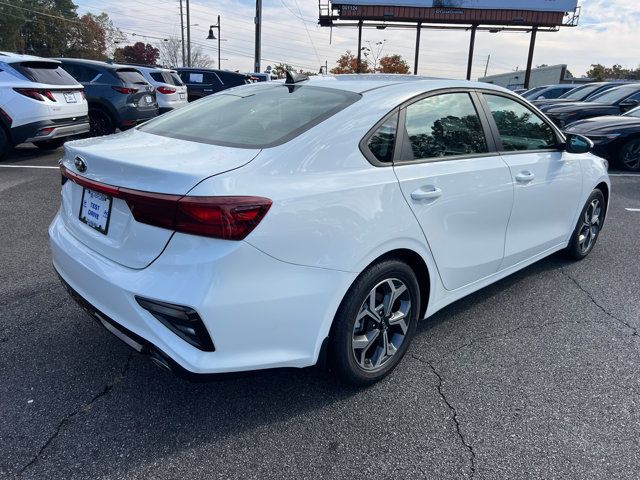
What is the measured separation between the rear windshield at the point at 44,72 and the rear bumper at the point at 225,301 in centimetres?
A: 689

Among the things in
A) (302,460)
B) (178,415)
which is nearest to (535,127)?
(302,460)

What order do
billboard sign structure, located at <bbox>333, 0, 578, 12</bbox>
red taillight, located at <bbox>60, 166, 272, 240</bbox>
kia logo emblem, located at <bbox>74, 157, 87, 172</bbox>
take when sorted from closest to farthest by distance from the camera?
red taillight, located at <bbox>60, 166, 272, 240</bbox>, kia logo emblem, located at <bbox>74, 157, 87, 172</bbox>, billboard sign structure, located at <bbox>333, 0, 578, 12</bbox>

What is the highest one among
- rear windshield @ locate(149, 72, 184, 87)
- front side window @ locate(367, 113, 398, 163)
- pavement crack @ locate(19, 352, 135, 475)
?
rear windshield @ locate(149, 72, 184, 87)

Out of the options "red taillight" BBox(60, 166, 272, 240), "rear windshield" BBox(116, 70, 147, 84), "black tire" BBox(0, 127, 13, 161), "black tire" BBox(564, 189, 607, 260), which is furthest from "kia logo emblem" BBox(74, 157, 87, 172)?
"rear windshield" BBox(116, 70, 147, 84)

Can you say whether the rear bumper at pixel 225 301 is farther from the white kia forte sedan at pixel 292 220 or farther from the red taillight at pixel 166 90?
the red taillight at pixel 166 90

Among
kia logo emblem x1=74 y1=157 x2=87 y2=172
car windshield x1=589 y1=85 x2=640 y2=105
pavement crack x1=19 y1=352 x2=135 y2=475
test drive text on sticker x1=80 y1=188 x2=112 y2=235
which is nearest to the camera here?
pavement crack x1=19 y1=352 x2=135 y2=475

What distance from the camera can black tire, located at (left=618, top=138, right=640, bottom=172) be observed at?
8.96m

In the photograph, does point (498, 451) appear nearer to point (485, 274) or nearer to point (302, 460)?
point (302, 460)

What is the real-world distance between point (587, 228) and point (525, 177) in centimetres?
168

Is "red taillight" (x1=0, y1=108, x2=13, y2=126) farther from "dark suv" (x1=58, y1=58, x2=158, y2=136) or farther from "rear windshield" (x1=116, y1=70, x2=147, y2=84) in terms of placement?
"rear windshield" (x1=116, y1=70, x2=147, y2=84)

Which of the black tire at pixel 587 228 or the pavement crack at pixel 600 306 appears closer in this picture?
the pavement crack at pixel 600 306

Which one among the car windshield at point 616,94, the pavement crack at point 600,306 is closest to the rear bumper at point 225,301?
the pavement crack at point 600,306

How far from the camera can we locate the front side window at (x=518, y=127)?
10.9 feet

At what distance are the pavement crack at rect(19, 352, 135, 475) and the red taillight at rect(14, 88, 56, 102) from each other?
6414mm
